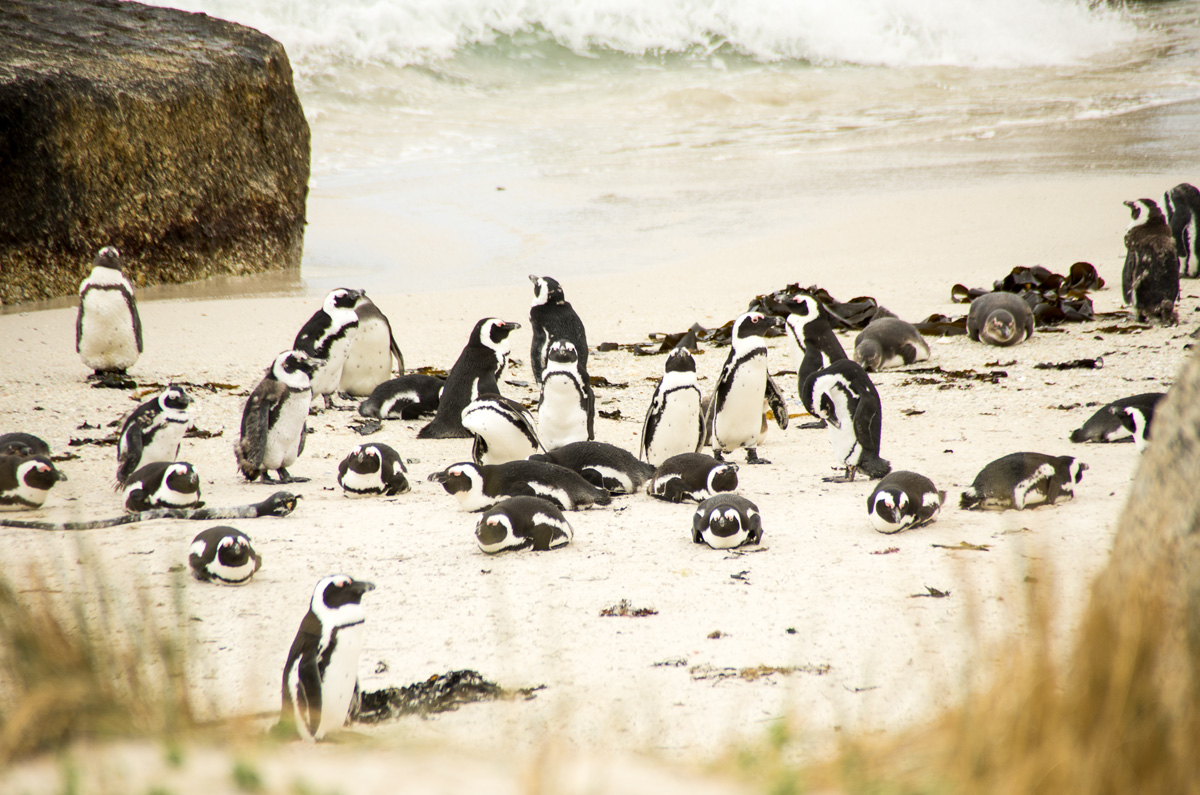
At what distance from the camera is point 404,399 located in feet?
20.1

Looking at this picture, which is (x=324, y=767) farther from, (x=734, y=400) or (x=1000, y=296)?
(x=1000, y=296)

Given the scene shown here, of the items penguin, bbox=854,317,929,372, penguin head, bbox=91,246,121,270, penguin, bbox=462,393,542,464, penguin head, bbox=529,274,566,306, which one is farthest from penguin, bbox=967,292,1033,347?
penguin head, bbox=91,246,121,270

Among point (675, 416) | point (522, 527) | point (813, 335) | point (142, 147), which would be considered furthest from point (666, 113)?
point (522, 527)

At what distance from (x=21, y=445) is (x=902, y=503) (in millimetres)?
3659

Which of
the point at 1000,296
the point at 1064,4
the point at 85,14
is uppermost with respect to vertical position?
the point at 1064,4

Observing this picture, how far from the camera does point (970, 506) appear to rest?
3830 mm

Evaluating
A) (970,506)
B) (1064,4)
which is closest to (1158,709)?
(970,506)

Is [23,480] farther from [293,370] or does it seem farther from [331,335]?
[331,335]

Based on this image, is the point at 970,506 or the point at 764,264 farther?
the point at 764,264

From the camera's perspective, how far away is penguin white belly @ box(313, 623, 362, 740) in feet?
7.12

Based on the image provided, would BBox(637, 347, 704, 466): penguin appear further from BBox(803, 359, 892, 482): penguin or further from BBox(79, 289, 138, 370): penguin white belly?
BBox(79, 289, 138, 370): penguin white belly

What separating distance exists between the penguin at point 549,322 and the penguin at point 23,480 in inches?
121

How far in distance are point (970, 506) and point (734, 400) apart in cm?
170

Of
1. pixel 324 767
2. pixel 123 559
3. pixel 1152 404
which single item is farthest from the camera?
pixel 1152 404
